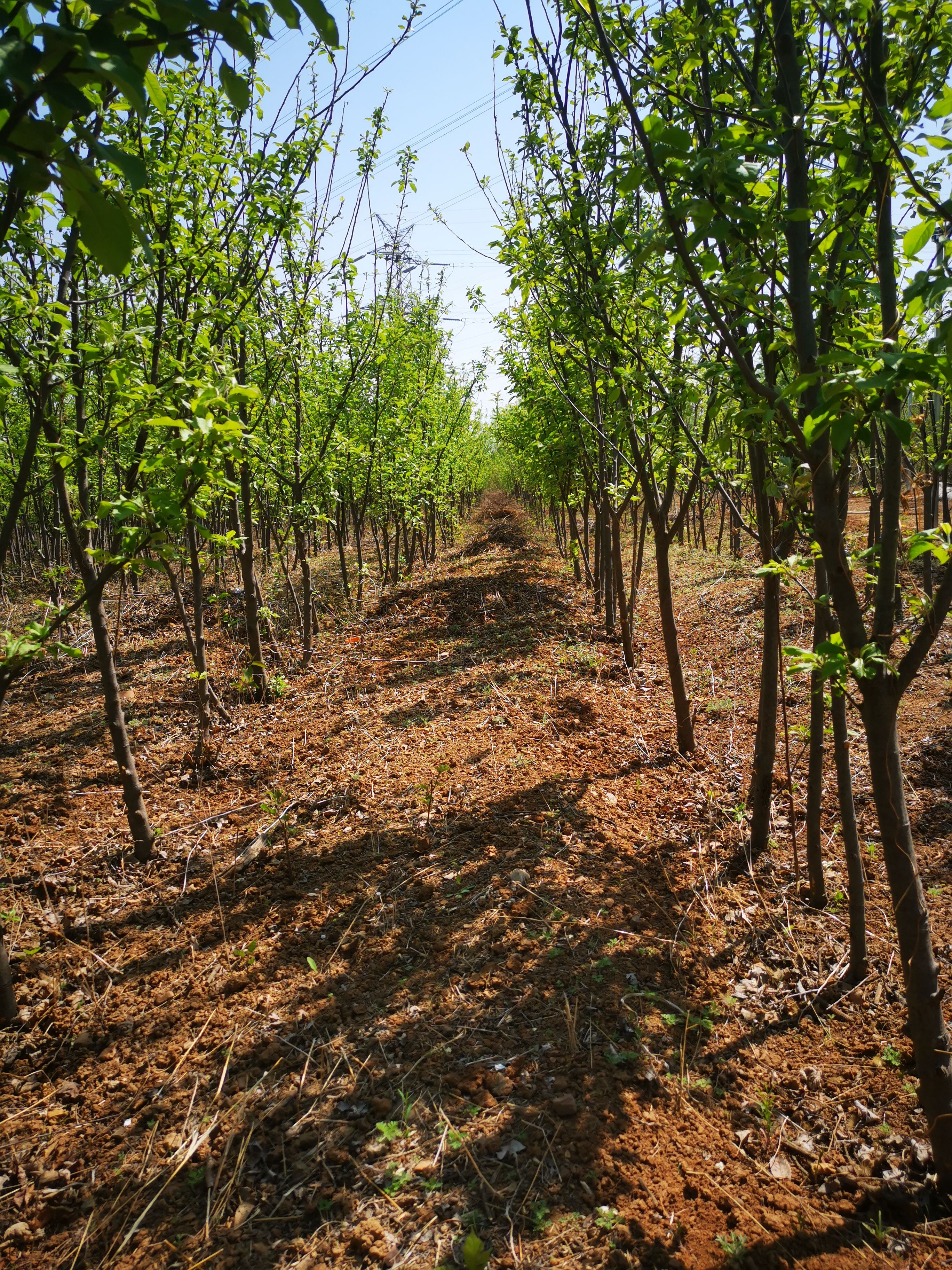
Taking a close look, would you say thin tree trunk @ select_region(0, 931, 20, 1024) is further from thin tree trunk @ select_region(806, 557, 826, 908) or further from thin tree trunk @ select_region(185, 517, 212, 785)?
thin tree trunk @ select_region(806, 557, 826, 908)

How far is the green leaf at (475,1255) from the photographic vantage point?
1875 mm

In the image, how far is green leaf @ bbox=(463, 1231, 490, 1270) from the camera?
188 centimetres

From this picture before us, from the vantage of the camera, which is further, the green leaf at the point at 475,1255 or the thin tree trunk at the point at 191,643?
the thin tree trunk at the point at 191,643

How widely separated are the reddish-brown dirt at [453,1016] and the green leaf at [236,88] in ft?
9.13

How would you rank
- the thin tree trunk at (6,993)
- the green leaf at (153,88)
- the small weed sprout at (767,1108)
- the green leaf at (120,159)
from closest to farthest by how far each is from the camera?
the green leaf at (120,159) < the green leaf at (153,88) < the small weed sprout at (767,1108) < the thin tree trunk at (6,993)

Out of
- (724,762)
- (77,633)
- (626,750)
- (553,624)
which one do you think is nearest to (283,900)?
(626,750)

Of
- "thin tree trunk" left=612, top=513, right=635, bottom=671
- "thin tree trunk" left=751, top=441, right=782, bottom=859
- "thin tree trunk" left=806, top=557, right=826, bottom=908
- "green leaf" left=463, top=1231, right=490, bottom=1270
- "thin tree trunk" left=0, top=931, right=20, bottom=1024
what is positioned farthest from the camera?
"thin tree trunk" left=612, top=513, right=635, bottom=671

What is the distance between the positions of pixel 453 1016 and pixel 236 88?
3.12 metres

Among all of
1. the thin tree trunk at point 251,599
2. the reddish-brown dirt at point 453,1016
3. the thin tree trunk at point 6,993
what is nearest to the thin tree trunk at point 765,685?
the reddish-brown dirt at point 453,1016

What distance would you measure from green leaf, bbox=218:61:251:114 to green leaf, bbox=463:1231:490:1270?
2.73m

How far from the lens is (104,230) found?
3.32ft

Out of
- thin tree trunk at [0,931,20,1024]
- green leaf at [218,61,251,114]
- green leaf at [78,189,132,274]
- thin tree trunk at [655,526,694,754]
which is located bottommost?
thin tree trunk at [0,931,20,1024]

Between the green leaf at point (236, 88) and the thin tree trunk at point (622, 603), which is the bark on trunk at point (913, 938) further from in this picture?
the thin tree trunk at point (622, 603)

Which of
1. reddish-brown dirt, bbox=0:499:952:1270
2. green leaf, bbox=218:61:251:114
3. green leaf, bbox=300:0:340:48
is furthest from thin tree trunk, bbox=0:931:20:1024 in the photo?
green leaf, bbox=300:0:340:48
